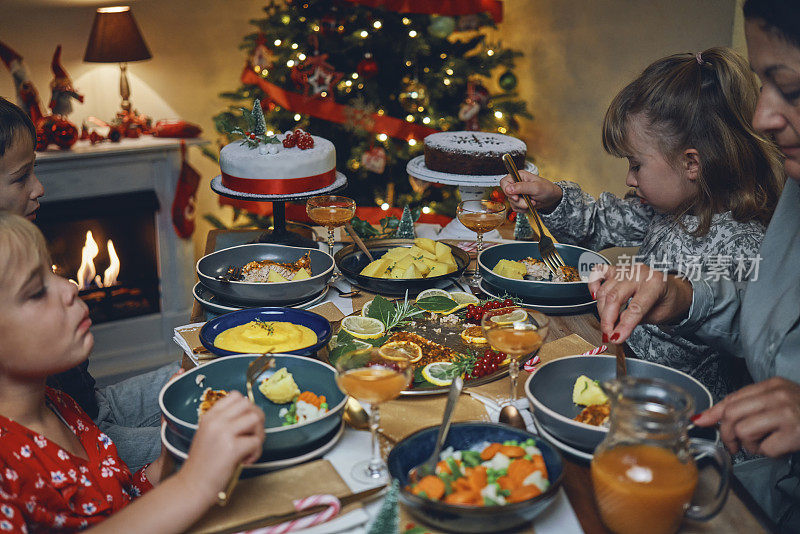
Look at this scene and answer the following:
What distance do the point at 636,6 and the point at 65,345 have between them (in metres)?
3.53

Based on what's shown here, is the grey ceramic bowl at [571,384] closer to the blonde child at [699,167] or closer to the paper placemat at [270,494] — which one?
the paper placemat at [270,494]

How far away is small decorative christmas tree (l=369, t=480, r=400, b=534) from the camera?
0.95 metres

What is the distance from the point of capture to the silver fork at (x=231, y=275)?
2.00 metres

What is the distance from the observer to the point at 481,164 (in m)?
2.70

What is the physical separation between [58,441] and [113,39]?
3.38m

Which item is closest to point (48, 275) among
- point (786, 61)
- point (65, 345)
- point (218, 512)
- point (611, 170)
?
point (65, 345)

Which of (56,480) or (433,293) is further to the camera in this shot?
(433,293)

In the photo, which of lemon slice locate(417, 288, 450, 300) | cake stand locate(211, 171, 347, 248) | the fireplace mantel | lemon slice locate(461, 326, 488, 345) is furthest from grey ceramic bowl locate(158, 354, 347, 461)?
the fireplace mantel

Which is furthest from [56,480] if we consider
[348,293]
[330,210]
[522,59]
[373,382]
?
[522,59]

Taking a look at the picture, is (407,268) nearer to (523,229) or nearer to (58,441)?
(523,229)

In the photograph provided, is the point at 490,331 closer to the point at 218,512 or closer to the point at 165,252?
the point at 218,512

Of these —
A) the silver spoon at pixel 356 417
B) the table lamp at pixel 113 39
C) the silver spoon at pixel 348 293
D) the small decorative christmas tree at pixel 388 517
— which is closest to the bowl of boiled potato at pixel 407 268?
the silver spoon at pixel 348 293

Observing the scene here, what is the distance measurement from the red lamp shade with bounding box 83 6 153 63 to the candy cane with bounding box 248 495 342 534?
3.67 metres

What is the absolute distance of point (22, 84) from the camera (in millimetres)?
4090
